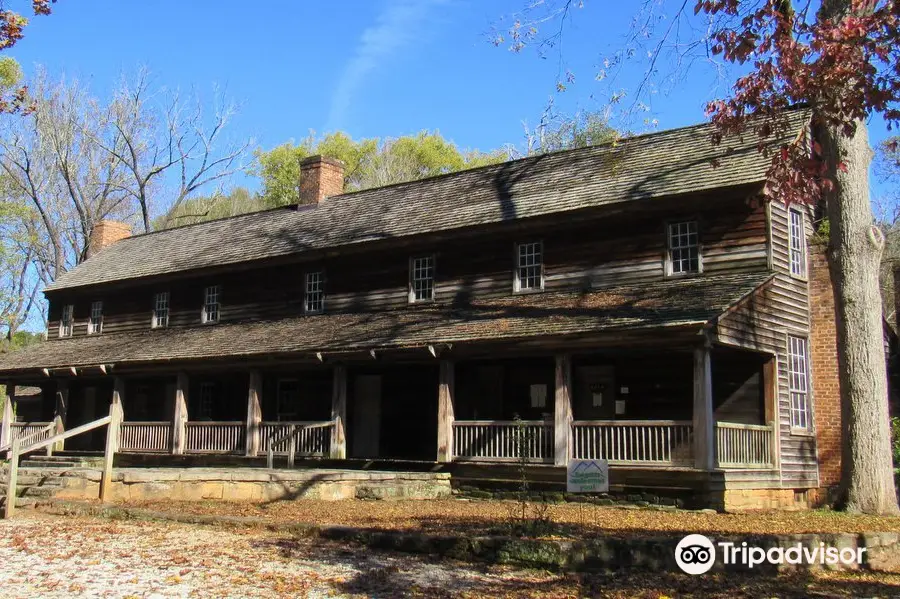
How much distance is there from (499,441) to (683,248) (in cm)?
549

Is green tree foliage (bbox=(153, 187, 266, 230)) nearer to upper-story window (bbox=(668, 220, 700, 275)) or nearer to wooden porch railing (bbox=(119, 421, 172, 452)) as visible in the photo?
wooden porch railing (bbox=(119, 421, 172, 452))

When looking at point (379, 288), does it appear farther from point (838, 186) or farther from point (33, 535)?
point (33, 535)

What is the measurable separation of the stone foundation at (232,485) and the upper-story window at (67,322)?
63.3 feet

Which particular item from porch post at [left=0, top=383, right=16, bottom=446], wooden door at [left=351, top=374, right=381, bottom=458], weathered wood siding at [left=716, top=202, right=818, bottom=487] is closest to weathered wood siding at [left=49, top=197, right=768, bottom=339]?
weathered wood siding at [left=716, top=202, right=818, bottom=487]

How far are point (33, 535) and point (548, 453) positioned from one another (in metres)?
9.88

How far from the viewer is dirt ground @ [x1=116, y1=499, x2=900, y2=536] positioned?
1223cm

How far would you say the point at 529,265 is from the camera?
2136 cm

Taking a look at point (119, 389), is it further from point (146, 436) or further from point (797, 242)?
point (797, 242)

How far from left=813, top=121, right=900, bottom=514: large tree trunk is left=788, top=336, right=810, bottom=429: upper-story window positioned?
2.80 metres

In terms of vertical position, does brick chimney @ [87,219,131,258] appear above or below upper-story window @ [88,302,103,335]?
above

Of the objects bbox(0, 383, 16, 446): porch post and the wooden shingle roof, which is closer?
the wooden shingle roof

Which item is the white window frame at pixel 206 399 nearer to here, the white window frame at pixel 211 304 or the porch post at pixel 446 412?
the white window frame at pixel 211 304

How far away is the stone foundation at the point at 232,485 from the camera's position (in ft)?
45.8

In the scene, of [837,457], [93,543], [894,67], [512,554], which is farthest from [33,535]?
[837,457]
